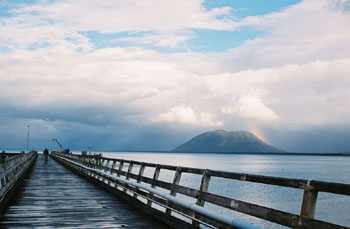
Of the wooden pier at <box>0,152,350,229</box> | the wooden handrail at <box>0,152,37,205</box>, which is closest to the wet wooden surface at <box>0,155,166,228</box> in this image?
the wooden pier at <box>0,152,350,229</box>

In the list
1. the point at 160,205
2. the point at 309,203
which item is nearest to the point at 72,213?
the point at 160,205

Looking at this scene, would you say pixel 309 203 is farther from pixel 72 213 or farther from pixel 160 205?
pixel 72 213

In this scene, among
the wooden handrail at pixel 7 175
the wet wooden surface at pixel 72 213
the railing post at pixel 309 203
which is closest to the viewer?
the railing post at pixel 309 203

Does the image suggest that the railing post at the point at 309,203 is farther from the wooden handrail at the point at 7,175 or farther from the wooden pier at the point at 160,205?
the wooden handrail at the point at 7,175

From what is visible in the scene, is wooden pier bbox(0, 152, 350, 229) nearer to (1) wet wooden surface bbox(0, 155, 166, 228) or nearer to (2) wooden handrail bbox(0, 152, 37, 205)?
(1) wet wooden surface bbox(0, 155, 166, 228)

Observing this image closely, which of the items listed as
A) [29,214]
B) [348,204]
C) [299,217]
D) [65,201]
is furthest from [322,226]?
[348,204]

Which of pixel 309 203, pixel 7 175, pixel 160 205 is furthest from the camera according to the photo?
pixel 7 175

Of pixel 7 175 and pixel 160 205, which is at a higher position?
pixel 160 205

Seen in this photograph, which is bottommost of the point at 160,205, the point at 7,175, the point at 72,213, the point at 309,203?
the point at 72,213

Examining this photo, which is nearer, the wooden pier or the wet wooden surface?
the wooden pier

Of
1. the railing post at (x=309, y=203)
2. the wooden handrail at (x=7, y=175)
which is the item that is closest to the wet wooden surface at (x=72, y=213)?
the wooden handrail at (x=7, y=175)

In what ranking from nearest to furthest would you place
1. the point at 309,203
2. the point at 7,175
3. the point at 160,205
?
1. the point at 309,203
2. the point at 160,205
3. the point at 7,175

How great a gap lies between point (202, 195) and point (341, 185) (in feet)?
13.8

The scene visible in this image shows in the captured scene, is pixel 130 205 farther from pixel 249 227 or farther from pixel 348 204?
pixel 348 204
